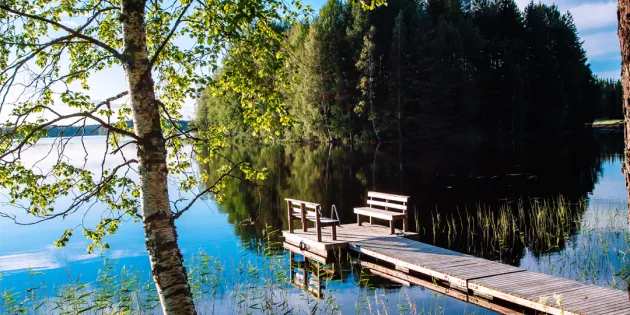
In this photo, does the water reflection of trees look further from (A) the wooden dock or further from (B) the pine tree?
(B) the pine tree

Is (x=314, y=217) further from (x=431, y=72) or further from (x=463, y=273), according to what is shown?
(x=431, y=72)

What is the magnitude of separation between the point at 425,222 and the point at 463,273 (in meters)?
7.23

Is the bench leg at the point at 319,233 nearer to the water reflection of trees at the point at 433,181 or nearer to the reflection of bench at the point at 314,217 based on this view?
the reflection of bench at the point at 314,217

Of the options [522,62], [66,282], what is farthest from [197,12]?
[522,62]

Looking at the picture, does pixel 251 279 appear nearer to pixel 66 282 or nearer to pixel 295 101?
pixel 66 282

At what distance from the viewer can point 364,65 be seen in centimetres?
5016

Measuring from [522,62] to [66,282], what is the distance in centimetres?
5801

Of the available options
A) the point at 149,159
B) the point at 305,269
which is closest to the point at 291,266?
A: the point at 305,269

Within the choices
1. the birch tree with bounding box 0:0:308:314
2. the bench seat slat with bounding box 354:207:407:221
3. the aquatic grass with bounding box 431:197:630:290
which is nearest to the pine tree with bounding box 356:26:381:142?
the aquatic grass with bounding box 431:197:630:290

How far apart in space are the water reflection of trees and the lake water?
0.06 meters

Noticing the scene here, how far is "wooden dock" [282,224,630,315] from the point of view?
869cm

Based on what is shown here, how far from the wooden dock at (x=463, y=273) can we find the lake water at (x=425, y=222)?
0.55 meters

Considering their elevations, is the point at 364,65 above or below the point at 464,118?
above

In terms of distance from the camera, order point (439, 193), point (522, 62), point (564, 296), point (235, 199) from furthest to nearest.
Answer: point (522, 62), point (235, 199), point (439, 193), point (564, 296)
